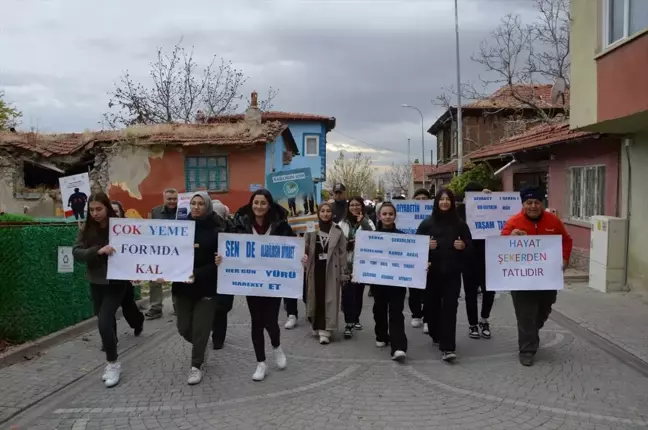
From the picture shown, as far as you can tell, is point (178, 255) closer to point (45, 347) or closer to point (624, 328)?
point (45, 347)

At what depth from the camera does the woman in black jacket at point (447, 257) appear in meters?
5.87

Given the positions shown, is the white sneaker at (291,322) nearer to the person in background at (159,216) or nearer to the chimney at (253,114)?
the person in background at (159,216)

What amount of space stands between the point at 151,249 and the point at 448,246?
323 centimetres

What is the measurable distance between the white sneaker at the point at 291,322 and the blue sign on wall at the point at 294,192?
6.33 feet

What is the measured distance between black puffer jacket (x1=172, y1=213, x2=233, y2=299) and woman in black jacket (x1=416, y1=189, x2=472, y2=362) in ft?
7.94

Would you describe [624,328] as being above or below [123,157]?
below

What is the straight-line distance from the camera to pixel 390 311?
19.6 ft

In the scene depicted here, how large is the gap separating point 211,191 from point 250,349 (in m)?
12.7

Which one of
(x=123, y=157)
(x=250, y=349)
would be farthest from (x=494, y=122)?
(x=250, y=349)

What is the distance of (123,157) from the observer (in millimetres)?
18828

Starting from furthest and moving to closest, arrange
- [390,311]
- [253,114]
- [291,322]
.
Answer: [253,114], [291,322], [390,311]

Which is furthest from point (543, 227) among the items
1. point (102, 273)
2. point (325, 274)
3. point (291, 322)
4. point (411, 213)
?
point (102, 273)

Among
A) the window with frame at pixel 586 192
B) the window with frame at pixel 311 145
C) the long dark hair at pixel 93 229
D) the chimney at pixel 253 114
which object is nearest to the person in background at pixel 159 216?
the long dark hair at pixel 93 229

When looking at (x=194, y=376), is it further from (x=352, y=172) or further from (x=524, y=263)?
(x=352, y=172)
